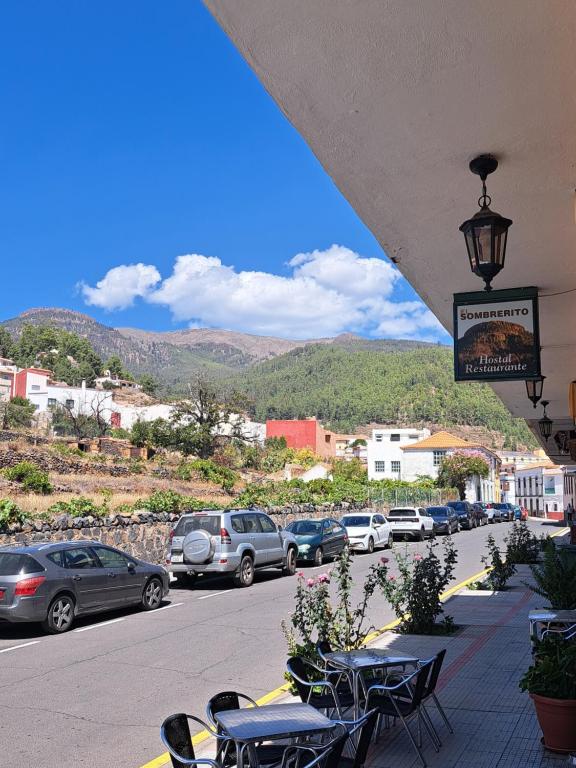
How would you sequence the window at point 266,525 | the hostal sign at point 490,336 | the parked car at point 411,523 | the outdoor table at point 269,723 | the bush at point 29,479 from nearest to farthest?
the outdoor table at point 269,723 → the hostal sign at point 490,336 → the window at point 266,525 → the bush at point 29,479 → the parked car at point 411,523

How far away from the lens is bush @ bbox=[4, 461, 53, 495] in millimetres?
25688

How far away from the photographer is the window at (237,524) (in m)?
17.3

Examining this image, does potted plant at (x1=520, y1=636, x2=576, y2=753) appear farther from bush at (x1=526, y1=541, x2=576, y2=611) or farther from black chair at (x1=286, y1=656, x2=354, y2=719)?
bush at (x1=526, y1=541, x2=576, y2=611)

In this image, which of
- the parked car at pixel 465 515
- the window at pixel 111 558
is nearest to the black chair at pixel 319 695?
the window at pixel 111 558

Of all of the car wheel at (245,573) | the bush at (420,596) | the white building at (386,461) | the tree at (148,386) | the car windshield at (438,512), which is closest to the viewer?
the bush at (420,596)

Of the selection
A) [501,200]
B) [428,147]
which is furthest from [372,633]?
[428,147]

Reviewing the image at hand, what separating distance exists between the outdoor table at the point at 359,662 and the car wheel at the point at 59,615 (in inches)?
257

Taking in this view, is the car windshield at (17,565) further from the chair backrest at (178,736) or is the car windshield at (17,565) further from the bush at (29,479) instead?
the bush at (29,479)

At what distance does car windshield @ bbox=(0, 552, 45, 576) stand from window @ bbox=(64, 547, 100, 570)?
25.8 inches

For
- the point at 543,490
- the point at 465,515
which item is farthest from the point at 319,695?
the point at 543,490

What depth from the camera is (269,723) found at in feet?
13.8

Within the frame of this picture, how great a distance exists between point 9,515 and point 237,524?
5112mm

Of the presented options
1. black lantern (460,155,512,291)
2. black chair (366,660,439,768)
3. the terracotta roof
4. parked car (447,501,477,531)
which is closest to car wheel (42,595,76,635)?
black chair (366,660,439,768)

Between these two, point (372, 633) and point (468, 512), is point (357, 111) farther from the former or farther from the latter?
point (468, 512)
